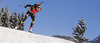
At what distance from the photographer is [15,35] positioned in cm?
661

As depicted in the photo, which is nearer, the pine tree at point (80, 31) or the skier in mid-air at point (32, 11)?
the skier in mid-air at point (32, 11)

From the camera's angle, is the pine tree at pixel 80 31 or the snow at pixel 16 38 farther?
the pine tree at pixel 80 31

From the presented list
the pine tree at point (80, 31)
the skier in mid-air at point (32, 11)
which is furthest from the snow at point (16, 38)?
the pine tree at point (80, 31)

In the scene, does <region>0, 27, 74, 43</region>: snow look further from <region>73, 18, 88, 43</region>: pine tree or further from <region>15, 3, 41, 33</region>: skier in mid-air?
<region>73, 18, 88, 43</region>: pine tree

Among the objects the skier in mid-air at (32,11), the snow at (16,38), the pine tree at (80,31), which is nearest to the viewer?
the snow at (16,38)

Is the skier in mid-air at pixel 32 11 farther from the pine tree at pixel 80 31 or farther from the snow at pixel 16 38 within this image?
the pine tree at pixel 80 31

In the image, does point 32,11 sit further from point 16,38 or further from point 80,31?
point 80,31

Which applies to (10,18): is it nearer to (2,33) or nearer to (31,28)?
(31,28)

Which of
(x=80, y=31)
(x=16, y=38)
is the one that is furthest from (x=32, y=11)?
(x=80, y=31)

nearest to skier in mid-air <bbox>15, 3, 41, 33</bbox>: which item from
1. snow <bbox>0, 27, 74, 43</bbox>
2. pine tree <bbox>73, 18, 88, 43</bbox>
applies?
snow <bbox>0, 27, 74, 43</bbox>

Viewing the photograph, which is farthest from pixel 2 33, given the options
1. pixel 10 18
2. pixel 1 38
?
pixel 10 18

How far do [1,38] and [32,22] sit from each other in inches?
199

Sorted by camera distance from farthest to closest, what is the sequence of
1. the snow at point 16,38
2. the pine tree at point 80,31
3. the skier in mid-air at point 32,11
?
the pine tree at point 80,31, the skier in mid-air at point 32,11, the snow at point 16,38

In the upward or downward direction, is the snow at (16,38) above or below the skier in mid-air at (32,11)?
below
